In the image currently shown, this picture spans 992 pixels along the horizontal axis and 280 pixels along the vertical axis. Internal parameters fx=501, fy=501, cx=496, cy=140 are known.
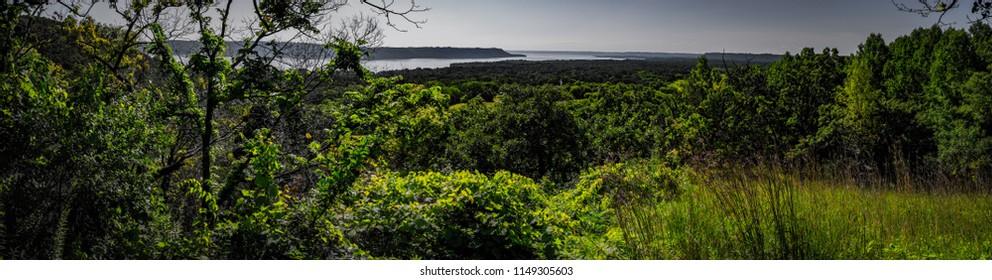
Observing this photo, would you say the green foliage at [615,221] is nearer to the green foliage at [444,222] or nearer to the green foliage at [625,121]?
the green foliage at [444,222]

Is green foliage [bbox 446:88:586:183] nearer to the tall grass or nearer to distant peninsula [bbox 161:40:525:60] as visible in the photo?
distant peninsula [bbox 161:40:525:60]

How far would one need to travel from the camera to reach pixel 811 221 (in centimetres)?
316

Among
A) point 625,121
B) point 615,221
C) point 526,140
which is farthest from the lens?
point 625,121

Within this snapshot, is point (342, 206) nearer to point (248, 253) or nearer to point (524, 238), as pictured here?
point (248, 253)

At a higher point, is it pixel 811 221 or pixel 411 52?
pixel 411 52

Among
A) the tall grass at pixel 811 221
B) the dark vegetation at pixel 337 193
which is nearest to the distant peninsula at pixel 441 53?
the dark vegetation at pixel 337 193

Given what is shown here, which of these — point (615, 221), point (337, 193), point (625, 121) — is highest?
point (337, 193)

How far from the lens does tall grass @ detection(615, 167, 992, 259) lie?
10.1 ft

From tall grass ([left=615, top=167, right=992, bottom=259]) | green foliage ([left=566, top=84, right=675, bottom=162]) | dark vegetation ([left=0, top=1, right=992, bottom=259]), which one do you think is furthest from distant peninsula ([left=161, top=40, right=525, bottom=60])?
green foliage ([left=566, top=84, right=675, bottom=162])

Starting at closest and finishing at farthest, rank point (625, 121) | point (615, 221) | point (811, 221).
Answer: point (811, 221), point (615, 221), point (625, 121)

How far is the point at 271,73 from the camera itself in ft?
15.6

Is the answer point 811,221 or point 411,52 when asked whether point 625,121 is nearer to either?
point 411,52

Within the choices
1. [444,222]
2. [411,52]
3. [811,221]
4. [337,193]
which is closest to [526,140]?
[411,52]

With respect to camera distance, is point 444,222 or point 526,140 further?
point 526,140
